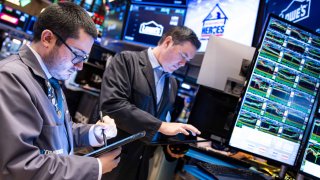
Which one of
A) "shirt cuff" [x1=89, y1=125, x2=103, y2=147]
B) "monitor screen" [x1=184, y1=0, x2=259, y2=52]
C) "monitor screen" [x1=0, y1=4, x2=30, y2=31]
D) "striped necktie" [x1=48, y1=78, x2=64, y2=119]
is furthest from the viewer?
"monitor screen" [x1=0, y1=4, x2=30, y2=31]

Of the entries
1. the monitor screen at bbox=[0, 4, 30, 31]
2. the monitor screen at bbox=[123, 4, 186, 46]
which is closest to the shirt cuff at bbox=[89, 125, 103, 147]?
the monitor screen at bbox=[123, 4, 186, 46]

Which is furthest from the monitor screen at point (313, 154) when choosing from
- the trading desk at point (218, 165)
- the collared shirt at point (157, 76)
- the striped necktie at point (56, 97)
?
the striped necktie at point (56, 97)

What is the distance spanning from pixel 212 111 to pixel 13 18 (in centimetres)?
806

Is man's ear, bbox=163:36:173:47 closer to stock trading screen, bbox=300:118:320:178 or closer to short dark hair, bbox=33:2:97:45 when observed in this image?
short dark hair, bbox=33:2:97:45

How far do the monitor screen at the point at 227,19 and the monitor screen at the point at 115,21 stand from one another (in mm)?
1525

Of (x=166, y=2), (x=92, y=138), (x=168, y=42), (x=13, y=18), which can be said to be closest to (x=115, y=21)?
(x=166, y=2)

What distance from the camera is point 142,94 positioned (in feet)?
6.42

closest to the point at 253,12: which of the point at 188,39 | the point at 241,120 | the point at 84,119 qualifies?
the point at 188,39

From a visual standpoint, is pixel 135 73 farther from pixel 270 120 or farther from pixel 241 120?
pixel 270 120

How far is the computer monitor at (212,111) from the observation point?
209 cm

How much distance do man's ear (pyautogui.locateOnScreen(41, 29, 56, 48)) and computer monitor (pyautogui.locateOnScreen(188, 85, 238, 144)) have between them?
1.17 meters

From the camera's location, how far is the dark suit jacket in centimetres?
180

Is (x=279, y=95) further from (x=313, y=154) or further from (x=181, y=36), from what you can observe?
(x=181, y=36)

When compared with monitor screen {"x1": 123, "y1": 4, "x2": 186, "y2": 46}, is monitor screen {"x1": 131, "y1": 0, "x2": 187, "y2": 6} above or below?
above
